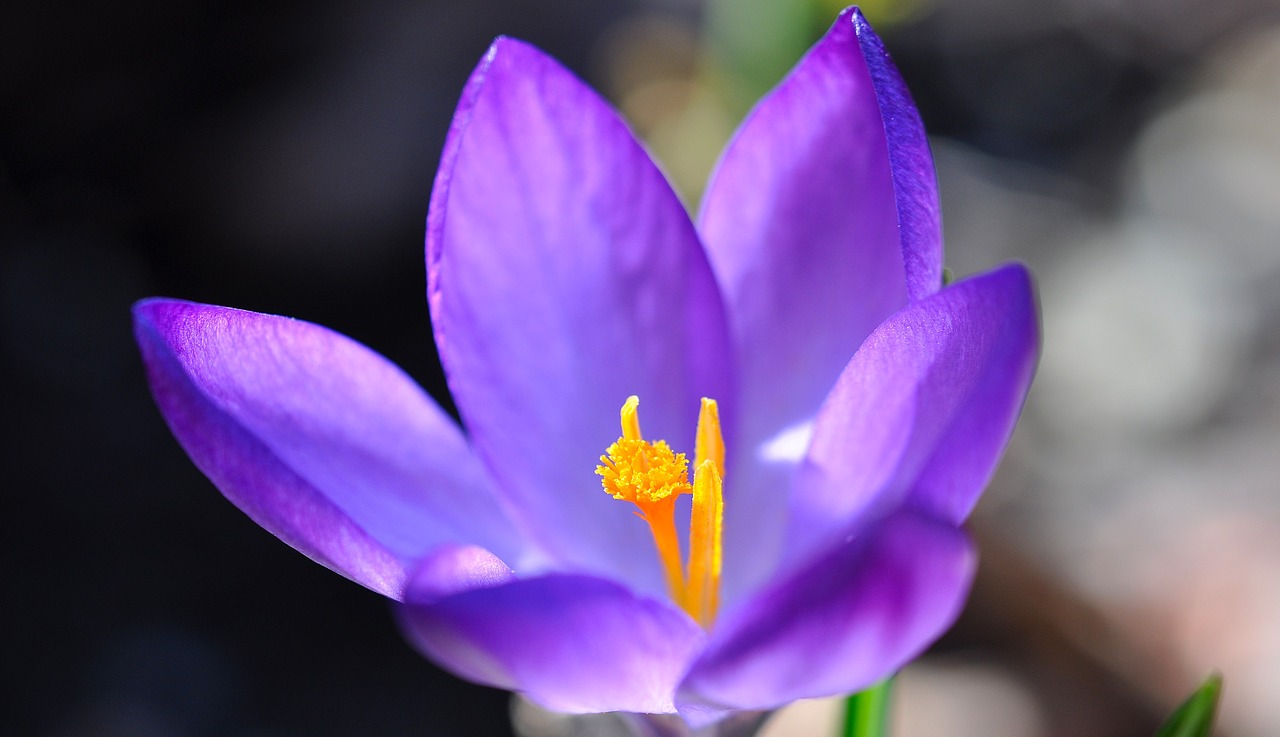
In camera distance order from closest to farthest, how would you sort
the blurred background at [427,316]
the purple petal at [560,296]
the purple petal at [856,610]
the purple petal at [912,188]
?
1. the purple petal at [856,610]
2. the purple petal at [912,188]
3. the purple petal at [560,296]
4. the blurred background at [427,316]

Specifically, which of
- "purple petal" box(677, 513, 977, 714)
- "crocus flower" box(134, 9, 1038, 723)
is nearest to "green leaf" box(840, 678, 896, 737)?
"crocus flower" box(134, 9, 1038, 723)

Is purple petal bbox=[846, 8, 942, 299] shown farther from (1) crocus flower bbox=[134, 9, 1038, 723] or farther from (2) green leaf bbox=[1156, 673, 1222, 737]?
(2) green leaf bbox=[1156, 673, 1222, 737]

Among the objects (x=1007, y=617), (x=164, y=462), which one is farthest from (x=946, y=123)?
(x=164, y=462)

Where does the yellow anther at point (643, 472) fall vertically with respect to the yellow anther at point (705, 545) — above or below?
above

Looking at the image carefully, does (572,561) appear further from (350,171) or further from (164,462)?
(350,171)

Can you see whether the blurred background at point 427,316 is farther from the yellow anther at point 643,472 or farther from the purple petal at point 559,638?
the purple petal at point 559,638

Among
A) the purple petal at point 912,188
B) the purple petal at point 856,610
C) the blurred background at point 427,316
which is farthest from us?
the blurred background at point 427,316

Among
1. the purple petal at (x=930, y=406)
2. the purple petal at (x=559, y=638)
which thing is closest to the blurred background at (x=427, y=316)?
the purple petal at (x=930, y=406)
